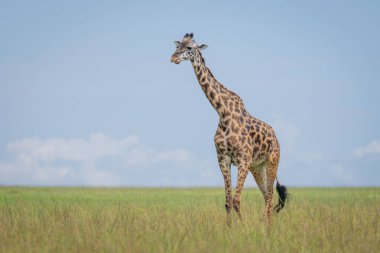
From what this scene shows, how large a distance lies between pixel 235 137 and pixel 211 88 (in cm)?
117

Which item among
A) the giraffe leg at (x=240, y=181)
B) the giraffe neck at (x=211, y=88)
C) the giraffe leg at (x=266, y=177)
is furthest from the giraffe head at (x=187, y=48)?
the giraffe leg at (x=266, y=177)

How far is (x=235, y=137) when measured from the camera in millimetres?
10617

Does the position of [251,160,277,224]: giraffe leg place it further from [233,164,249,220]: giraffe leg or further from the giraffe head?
the giraffe head

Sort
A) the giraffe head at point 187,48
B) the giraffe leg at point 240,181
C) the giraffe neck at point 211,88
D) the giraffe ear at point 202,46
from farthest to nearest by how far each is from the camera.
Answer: the giraffe neck at point 211,88, the giraffe ear at point 202,46, the giraffe head at point 187,48, the giraffe leg at point 240,181

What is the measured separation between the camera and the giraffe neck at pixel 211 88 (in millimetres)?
10891

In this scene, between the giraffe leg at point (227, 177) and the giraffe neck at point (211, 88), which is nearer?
the giraffe leg at point (227, 177)

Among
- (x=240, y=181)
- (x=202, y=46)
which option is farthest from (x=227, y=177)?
(x=202, y=46)

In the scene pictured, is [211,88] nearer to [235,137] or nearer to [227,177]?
[235,137]

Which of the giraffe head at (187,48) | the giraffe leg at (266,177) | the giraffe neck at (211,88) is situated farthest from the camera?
the giraffe leg at (266,177)

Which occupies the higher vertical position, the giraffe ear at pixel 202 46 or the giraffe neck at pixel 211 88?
the giraffe ear at pixel 202 46

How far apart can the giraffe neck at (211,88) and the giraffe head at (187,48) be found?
6.8 inches

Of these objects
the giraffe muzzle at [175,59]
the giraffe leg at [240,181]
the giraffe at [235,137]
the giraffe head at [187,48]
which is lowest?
the giraffe leg at [240,181]

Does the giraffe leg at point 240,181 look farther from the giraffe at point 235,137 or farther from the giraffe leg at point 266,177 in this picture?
the giraffe leg at point 266,177

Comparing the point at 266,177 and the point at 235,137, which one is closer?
the point at 235,137
